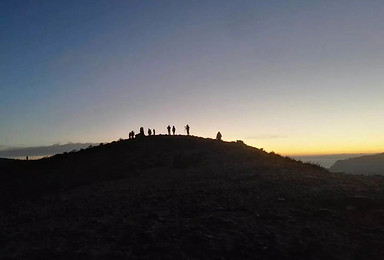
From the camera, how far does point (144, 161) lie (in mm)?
37812

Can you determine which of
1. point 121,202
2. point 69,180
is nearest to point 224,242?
point 121,202

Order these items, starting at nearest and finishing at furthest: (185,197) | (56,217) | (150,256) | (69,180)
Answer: (150,256), (56,217), (185,197), (69,180)

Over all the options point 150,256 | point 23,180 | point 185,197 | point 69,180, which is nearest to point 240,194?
point 185,197

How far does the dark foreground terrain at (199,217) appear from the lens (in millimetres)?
11688

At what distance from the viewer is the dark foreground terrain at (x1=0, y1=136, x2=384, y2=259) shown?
38.3 ft

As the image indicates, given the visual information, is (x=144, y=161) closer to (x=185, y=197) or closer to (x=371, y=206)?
(x=185, y=197)

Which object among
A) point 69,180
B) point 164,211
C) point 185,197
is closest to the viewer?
point 164,211

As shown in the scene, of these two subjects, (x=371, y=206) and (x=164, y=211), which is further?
(x=164, y=211)

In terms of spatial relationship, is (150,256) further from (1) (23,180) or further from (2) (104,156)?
(2) (104,156)

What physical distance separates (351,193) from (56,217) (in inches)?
595

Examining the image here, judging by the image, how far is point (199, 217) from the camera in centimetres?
1541

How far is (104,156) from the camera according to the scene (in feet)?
135

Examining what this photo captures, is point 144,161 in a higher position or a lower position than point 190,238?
A: higher

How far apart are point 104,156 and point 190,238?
1189 inches
